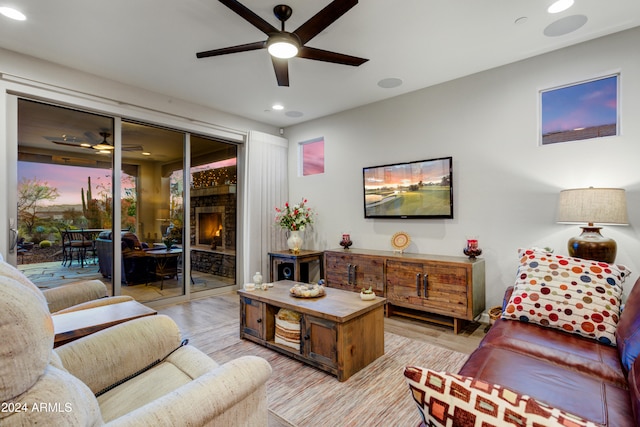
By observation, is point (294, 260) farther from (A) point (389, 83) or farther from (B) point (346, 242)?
(A) point (389, 83)

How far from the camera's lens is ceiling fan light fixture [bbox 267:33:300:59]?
2258 mm

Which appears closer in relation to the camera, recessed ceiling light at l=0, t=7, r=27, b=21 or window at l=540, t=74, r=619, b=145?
recessed ceiling light at l=0, t=7, r=27, b=21

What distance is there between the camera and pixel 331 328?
2305 mm

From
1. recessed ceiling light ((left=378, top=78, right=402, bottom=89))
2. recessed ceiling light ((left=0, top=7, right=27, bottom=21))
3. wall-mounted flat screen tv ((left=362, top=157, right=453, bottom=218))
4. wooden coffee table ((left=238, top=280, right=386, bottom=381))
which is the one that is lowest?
wooden coffee table ((left=238, top=280, right=386, bottom=381))

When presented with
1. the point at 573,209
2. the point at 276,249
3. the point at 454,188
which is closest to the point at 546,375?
the point at 573,209

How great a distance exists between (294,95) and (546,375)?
3855 mm

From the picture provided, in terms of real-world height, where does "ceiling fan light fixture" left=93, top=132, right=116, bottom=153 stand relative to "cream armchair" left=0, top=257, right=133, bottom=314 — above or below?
above

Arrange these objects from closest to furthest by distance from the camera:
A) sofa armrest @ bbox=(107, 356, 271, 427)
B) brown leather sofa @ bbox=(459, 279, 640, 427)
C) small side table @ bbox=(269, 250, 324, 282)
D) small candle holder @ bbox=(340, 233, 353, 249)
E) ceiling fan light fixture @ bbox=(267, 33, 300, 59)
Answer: sofa armrest @ bbox=(107, 356, 271, 427), brown leather sofa @ bbox=(459, 279, 640, 427), ceiling fan light fixture @ bbox=(267, 33, 300, 59), small candle holder @ bbox=(340, 233, 353, 249), small side table @ bbox=(269, 250, 324, 282)

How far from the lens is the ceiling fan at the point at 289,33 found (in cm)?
204

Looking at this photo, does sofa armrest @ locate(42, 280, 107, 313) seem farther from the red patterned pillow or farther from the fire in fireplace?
the red patterned pillow

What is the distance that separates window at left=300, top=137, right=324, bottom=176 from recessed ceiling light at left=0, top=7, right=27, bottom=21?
142 inches

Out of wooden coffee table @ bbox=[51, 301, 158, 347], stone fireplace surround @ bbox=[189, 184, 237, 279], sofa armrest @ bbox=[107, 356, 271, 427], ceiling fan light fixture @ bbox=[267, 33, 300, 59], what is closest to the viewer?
sofa armrest @ bbox=[107, 356, 271, 427]

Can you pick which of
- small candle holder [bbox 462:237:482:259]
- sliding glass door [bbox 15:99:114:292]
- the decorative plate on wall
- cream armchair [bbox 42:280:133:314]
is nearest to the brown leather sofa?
small candle holder [bbox 462:237:482:259]

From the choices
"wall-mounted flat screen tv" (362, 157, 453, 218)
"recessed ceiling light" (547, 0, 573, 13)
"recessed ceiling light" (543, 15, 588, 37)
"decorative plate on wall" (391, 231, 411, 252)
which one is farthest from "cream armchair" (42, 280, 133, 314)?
"recessed ceiling light" (543, 15, 588, 37)
